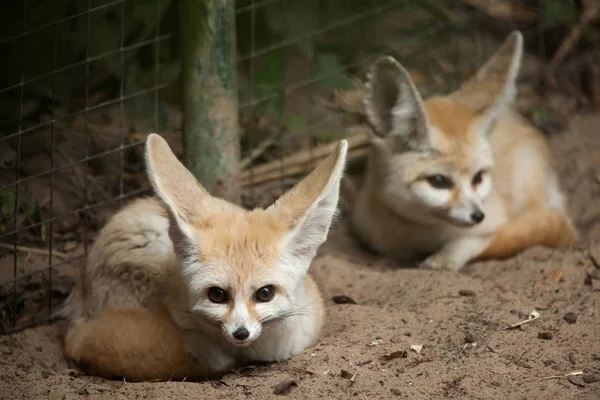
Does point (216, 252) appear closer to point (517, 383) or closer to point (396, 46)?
point (517, 383)

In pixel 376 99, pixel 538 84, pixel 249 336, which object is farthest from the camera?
pixel 538 84

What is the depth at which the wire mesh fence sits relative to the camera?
424 centimetres

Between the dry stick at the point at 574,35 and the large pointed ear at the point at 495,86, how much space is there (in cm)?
146

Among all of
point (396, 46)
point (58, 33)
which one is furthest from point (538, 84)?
point (58, 33)

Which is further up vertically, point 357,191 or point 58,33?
point 58,33

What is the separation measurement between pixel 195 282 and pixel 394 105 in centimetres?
210

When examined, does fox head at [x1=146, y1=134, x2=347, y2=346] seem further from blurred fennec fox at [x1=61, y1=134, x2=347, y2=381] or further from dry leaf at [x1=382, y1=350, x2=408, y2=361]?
dry leaf at [x1=382, y1=350, x2=408, y2=361]

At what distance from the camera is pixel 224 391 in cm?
349

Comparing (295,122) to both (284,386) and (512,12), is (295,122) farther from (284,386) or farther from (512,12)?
(512,12)

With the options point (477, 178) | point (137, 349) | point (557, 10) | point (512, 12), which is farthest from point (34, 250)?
point (512, 12)

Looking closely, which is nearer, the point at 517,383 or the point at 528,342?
the point at 517,383

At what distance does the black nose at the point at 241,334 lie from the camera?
3.29 m

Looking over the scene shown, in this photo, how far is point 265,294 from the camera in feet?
11.3

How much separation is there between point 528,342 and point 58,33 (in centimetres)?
262
